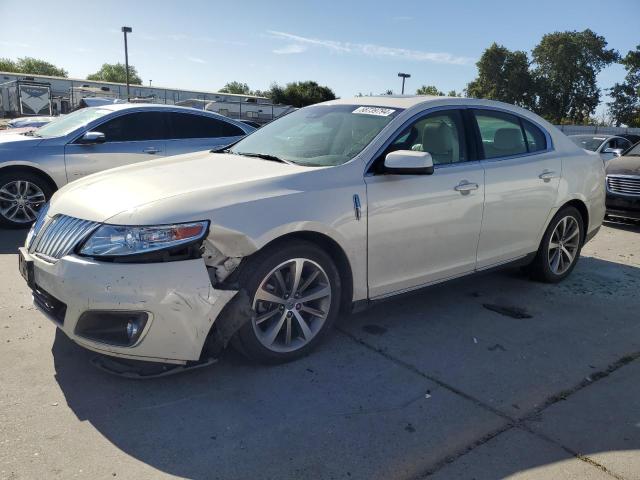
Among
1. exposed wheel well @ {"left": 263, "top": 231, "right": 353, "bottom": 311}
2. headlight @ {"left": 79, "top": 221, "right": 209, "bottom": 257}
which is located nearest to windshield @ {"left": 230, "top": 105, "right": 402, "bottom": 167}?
exposed wheel well @ {"left": 263, "top": 231, "right": 353, "bottom": 311}

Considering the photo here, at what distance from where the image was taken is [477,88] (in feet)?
192

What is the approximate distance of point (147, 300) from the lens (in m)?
2.73

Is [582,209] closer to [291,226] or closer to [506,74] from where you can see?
[291,226]

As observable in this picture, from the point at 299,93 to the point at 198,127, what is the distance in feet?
164

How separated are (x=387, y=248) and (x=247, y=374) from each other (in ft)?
4.03

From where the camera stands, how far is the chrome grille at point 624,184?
850 centimetres

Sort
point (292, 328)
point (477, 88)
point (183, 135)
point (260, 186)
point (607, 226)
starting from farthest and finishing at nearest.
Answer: point (477, 88)
point (607, 226)
point (183, 135)
point (292, 328)
point (260, 186)

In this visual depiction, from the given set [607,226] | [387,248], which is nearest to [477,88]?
[607,226]

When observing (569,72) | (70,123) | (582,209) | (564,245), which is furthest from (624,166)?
(569,72)

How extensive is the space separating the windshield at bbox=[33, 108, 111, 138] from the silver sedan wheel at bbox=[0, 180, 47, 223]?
0.77 m

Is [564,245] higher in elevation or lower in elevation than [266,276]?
lower

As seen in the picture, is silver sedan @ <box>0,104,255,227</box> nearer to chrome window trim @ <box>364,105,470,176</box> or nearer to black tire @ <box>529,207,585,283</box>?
chrome window trim @ <box>364,105,470,176</box>

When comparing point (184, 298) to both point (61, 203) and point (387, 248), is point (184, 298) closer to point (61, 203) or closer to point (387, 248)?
point (61, 203)

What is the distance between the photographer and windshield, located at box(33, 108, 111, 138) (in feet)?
22.9
